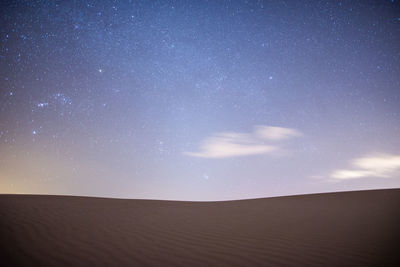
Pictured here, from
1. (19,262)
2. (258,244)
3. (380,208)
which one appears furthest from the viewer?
(380,208)

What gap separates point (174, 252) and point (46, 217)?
4811mm

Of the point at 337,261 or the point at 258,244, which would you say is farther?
the point at 258,244

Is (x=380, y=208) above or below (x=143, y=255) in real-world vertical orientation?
above

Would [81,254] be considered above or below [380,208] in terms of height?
below

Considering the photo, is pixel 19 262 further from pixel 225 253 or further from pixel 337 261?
pixel 337 261

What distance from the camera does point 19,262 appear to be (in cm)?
326

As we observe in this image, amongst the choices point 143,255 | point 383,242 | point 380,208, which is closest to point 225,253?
point 143,255

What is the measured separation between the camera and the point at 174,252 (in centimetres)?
397

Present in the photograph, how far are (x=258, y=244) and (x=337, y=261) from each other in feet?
4.51

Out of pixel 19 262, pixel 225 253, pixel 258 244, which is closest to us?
pixel 19 262

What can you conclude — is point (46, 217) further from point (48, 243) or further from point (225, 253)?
point (225, 253)

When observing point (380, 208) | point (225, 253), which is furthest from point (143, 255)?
point (380, 208)

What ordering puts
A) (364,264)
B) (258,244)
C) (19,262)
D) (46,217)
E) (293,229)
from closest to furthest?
(19,262), (364,264), (258,244), (293,229), (46,217)

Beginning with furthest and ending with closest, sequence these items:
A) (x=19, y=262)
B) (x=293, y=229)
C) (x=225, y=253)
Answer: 1. (x=293, y=229)
2. (x=225, y=253)
3. (x=19, y=262)
